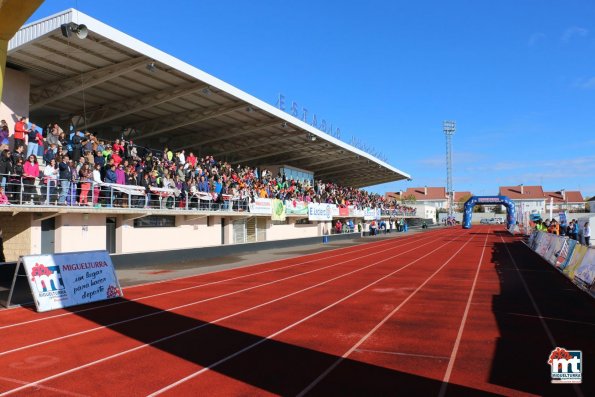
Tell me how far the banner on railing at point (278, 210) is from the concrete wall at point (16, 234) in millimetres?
16015

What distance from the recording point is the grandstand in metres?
15.2

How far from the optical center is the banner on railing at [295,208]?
31.4 meters

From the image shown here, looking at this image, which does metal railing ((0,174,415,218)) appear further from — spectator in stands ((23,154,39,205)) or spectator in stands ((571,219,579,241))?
spectator in stands ((571,219,579,241))

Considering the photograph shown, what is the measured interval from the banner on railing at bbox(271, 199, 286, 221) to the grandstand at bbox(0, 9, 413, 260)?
0.61m

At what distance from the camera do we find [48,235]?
1576 centimetres

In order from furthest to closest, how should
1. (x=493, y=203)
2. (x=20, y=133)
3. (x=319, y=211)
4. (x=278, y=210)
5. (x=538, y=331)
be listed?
1. (x=493, y=203)
2. (x=319, y=211)
3. (x=278, y=210)
4. (x=20, y=133)
5. (x=538, y=331)

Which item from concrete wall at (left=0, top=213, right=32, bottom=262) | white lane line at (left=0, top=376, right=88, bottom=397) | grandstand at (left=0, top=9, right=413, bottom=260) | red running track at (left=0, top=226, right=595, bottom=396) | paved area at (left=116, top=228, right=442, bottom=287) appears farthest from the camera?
paved area at (left=116, top=228, right=442, bottom=287)

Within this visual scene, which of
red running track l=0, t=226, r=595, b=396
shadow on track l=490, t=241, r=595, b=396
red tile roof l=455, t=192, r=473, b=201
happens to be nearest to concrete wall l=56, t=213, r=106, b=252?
red running track l=0, t=226, r=595, b=396

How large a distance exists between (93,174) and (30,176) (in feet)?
8.96

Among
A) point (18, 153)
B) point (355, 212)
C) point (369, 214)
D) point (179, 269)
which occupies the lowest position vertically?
→ point (179, 269)

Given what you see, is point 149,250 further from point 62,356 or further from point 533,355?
point 533,355

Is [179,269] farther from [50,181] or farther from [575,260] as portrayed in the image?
[575,260]

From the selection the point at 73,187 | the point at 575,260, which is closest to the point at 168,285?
the point at 73,187

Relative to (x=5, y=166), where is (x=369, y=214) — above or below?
below
